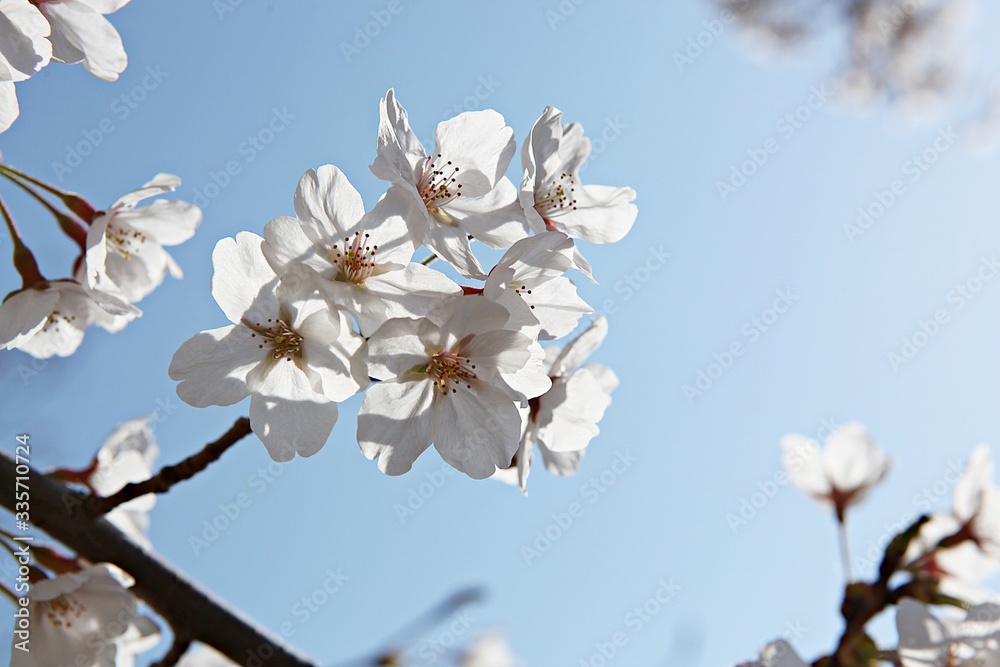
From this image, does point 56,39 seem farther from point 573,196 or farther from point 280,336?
point 573,196

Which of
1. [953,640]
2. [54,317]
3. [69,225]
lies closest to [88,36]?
[69,225]

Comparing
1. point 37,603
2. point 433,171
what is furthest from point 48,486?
point 433,171

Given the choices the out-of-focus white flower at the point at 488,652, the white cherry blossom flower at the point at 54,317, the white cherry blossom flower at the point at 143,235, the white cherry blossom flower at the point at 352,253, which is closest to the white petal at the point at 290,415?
the white cherry blossom flower at the point at 352,253

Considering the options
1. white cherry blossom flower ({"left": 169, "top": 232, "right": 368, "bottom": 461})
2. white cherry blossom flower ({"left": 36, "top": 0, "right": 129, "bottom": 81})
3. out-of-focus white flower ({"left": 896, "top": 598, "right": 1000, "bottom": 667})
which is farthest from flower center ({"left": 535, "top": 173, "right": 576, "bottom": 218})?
out-of-focus white flower ({"left": 896, "top": 598, "right": 1000, "bottom": 667})

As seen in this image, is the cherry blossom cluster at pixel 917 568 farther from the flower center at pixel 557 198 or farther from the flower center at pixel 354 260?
the flower center at pixel 354 260

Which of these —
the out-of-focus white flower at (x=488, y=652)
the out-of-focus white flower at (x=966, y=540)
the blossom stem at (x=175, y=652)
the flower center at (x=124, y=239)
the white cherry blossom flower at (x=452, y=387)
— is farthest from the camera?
the out-of-focus white flower at (x=488, y=652)

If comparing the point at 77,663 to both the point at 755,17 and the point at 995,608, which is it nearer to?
the point at 995,608
